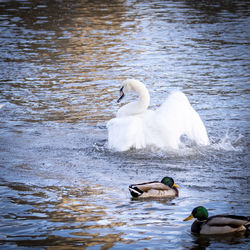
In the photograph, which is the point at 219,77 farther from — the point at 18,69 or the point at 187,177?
the point at 187,177

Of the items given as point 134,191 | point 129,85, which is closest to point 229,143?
point 129,85

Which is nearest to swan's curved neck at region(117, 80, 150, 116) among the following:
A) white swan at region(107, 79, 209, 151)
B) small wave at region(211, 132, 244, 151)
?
white swan at region(107, 79, 209, 151)

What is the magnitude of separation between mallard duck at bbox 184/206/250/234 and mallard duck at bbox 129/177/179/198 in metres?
0.98

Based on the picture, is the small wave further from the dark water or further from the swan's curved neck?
the swan's curved neck

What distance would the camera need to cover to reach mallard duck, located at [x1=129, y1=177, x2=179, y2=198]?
7.50 m

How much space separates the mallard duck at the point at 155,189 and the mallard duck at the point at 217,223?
3.22 feet

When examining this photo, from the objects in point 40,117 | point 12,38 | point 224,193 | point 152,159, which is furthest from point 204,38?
point 224,193

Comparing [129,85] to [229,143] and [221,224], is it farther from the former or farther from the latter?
[221,224]

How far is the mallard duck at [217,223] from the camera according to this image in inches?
251

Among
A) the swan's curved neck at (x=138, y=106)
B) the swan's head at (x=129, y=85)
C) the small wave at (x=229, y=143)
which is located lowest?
the small wave at (x=229, y=143)

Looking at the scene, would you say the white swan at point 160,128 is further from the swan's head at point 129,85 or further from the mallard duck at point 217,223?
the mallard duck at point 217,223

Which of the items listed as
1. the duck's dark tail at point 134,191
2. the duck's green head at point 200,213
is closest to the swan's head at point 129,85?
the duck's dark tail at point 134,191

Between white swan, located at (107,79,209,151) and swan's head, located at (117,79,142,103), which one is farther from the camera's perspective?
swan's head, located at (117,79,142,103)

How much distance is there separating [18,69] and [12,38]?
189 inches
